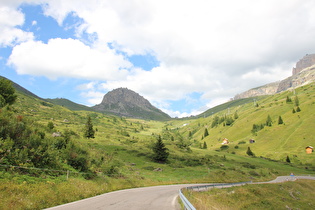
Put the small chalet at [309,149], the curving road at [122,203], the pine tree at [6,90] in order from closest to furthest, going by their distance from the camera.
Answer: the curving road at [122,203]
the pine tree at [6,90]
the small chalet at [309,149]

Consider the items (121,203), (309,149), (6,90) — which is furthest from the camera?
(309,149)

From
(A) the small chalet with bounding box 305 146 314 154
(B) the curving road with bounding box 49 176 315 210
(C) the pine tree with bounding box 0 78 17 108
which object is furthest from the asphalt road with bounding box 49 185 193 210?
(A) the small chalet with bounding box 305 146 314 154

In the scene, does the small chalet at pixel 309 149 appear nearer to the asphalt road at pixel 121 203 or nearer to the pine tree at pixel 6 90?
the asphalt road at pixel 121 203

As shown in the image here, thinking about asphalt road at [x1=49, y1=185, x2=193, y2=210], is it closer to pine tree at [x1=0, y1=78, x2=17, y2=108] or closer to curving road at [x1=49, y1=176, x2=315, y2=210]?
curving road at [x1=49, y1=176, x2=315, y2=210]

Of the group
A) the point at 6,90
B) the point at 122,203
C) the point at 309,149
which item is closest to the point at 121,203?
the point at 122,203

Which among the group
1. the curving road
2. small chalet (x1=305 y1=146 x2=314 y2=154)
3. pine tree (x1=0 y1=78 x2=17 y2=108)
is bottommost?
small chalet (x1=305 y1=146 x2=314 y2=154)

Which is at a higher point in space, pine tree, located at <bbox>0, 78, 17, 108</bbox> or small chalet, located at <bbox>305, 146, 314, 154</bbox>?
pine tree, located at <bbox>0, 78, 17, 108</bbox>

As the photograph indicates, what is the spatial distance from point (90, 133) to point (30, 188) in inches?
3252

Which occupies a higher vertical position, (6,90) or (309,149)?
(6,90)

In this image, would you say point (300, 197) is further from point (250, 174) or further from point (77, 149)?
point (77, 149)

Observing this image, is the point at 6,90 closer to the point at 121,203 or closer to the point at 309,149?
the point at 121,203

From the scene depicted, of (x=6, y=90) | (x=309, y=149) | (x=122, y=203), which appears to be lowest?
(x=309, y=149)

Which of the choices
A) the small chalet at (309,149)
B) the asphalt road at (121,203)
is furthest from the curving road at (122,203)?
the small chalet at (309,149)

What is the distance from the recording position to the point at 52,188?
15.6 metres
